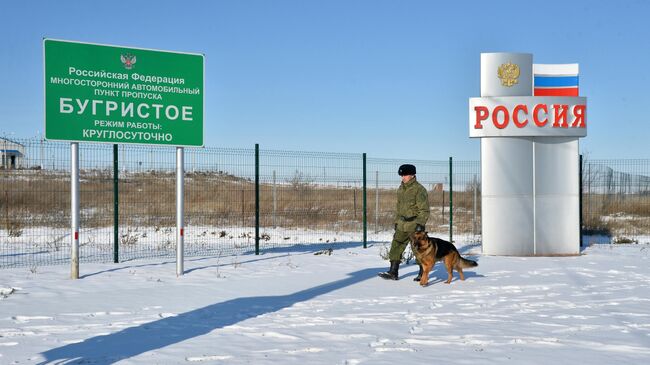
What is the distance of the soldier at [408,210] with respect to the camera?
1039 cm

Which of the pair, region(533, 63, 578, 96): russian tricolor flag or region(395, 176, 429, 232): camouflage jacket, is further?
region(533, 63, 578, 96): russian tricolor flag

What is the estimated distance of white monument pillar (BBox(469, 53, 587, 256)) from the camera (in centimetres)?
1463

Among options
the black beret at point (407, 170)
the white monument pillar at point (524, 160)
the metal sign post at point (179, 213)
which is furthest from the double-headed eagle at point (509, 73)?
the metal sign post at point (179, 213)

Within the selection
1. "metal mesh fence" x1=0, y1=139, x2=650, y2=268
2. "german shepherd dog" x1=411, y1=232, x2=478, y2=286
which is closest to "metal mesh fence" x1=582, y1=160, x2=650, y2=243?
"metal mesh fence" x1=0, y1=139, x2=650, y2=268

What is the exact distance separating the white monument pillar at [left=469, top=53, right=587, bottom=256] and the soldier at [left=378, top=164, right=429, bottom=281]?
479cm

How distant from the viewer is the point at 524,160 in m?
14.8

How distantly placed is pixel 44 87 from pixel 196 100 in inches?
101

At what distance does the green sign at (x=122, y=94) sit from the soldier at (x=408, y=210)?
3793 mm

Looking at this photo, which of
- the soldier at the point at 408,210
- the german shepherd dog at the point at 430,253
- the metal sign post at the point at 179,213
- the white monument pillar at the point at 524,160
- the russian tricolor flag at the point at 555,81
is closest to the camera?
the german shepherd dog at the point at 430,253

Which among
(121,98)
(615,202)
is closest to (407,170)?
(121,98)

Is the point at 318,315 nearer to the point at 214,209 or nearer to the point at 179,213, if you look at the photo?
the point at 179,213

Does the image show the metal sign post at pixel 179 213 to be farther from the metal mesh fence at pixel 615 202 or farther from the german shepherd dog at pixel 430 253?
the metal mesh fence at pixel 615 202

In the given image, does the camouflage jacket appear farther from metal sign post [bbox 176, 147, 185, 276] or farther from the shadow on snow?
metal sign post [bbox 176, 147, 185, 276]

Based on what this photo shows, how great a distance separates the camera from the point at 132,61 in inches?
440
